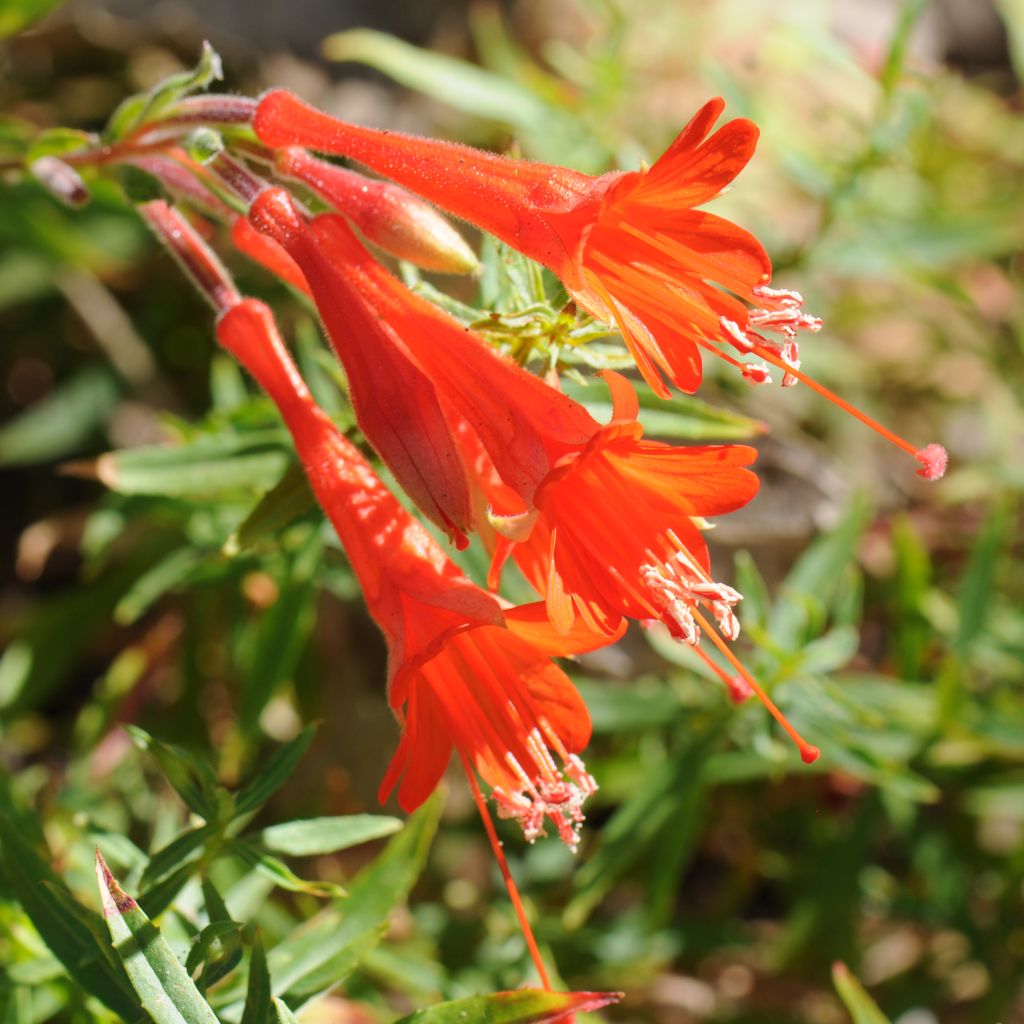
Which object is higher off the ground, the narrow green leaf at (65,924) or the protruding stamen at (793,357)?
the protruding stamen at (793,357)

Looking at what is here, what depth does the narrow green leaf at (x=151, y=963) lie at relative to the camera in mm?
1578

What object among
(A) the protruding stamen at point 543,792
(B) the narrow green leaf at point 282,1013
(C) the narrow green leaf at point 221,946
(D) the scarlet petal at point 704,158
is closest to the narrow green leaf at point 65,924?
(C) the narrow green leaf at point 221,946

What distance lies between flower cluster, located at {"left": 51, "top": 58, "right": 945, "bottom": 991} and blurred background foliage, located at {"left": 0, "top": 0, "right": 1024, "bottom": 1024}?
0.18 meters

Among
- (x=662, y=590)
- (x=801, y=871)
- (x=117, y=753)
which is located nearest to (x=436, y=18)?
(x=117, y=753)

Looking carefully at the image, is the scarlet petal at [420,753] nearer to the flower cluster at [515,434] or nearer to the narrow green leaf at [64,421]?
the flower cluster at [515,434]

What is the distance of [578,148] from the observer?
10.7ft

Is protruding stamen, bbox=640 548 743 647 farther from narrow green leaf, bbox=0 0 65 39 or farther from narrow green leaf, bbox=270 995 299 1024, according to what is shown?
narrow green leaf, bbox=0 0 65 39

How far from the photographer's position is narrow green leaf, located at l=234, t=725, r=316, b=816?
189 cm

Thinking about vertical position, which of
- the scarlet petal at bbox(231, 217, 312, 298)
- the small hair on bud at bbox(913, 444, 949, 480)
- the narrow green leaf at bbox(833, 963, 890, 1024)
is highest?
the scarlet petal at bbox(231, 217, 312, 298)

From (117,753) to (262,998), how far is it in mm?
1610

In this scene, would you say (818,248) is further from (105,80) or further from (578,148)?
(105,80)

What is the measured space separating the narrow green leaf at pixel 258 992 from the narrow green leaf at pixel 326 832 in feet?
0.94

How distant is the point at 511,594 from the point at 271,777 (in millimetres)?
766

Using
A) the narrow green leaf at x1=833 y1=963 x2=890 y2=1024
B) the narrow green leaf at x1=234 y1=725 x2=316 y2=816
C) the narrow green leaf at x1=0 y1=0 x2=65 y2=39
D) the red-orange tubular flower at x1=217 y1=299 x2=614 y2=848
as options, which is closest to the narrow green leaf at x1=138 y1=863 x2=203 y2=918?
the narrow green leaf at x1=234 y1=725 x2=316 y2=816
